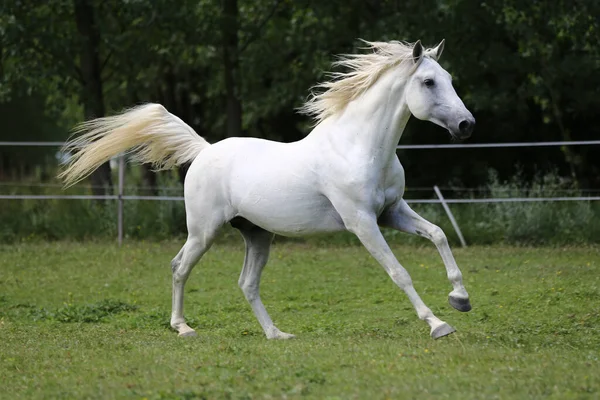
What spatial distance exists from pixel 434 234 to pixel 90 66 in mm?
12028

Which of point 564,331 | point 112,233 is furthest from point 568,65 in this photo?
point 564,331

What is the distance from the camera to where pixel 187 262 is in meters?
8.23

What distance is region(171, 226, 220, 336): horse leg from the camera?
26.7 ft

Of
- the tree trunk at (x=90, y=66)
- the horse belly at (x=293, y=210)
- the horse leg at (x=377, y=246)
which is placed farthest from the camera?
the tree trunk at (x=90, y=66)

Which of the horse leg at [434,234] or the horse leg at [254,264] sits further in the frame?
the horse leg at [254,264]

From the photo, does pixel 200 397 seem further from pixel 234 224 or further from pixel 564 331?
pixel 564 331

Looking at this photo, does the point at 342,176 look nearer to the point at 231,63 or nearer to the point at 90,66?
the point at 90,66

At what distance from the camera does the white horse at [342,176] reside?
7020 mm

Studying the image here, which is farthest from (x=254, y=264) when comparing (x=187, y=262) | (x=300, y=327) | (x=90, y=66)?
(x=90, y=66)

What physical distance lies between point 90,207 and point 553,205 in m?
7.67

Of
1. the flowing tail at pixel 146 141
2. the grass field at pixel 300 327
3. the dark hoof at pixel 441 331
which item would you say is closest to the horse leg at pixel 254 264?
the grass field at pixel 300 327

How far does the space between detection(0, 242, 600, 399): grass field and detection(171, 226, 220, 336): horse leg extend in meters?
0.22

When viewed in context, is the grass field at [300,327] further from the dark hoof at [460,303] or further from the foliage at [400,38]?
the foliage at [400,38]

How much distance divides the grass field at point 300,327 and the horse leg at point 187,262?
8.7 inches
